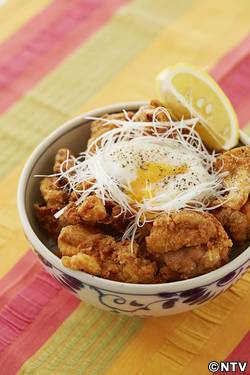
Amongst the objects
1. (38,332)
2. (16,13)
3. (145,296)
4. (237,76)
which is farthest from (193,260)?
(16,13)

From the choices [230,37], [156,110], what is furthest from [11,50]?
[156,110]

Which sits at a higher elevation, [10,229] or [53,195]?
[53,195]

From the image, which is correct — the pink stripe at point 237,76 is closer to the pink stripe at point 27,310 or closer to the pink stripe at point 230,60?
the pink stripe at point 230,60

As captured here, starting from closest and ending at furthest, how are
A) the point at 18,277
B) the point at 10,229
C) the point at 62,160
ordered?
the point at 62,160, the point at 18,277, the point at 10,229

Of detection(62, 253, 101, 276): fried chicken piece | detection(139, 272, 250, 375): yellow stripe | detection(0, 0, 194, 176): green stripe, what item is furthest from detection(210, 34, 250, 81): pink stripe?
detection(62, 253, 101, 276): fried chicken piece

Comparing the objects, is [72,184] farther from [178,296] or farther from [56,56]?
[56,56]

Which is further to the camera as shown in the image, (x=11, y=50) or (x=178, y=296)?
(x=11, y=50)

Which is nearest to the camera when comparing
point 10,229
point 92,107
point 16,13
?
point 10,229

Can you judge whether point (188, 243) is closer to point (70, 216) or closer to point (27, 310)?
point (70, 216)
